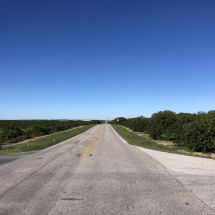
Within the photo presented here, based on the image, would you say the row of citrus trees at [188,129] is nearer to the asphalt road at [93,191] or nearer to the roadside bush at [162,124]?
the roadside bush at [162,124]

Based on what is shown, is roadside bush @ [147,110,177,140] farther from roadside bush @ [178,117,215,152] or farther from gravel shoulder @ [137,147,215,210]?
gravel shoulder @ [137,147,215,210]

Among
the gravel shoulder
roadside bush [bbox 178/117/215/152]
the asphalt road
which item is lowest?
the asphalt road

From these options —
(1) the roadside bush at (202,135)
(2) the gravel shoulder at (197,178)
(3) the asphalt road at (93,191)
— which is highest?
(1) the roadside bush at (202,135)

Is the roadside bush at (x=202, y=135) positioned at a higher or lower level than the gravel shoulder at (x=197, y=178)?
higher

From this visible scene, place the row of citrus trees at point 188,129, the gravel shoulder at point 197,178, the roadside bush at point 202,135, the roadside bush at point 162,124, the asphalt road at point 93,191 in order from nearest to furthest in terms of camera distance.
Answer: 1. the asphalt road at point 93,191
2. the gravel shoulder at point 197,178
3. the roadside bush at point 202,135
4. the row of citrus trees at point 188,129
5. the roadside bush at point 162,124

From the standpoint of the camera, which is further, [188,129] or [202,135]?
[188,129]

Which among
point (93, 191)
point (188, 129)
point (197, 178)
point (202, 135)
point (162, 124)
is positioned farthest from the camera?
point (162, 124)

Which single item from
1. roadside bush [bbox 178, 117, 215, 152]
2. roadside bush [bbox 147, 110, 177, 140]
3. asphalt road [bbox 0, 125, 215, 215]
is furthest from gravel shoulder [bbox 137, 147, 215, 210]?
roadside bush [bbox 147, 110, 177, 140]

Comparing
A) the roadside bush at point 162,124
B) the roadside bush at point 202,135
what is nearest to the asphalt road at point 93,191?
the roadside bush at point 202,135

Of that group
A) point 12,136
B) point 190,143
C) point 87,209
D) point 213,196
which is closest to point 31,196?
point 87,209

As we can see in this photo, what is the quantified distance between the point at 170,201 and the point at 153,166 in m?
3.08

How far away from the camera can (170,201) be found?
3.77m

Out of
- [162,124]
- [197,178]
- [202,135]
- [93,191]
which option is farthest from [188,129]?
[93,191]

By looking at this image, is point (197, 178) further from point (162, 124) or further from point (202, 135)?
point (162, 124)
